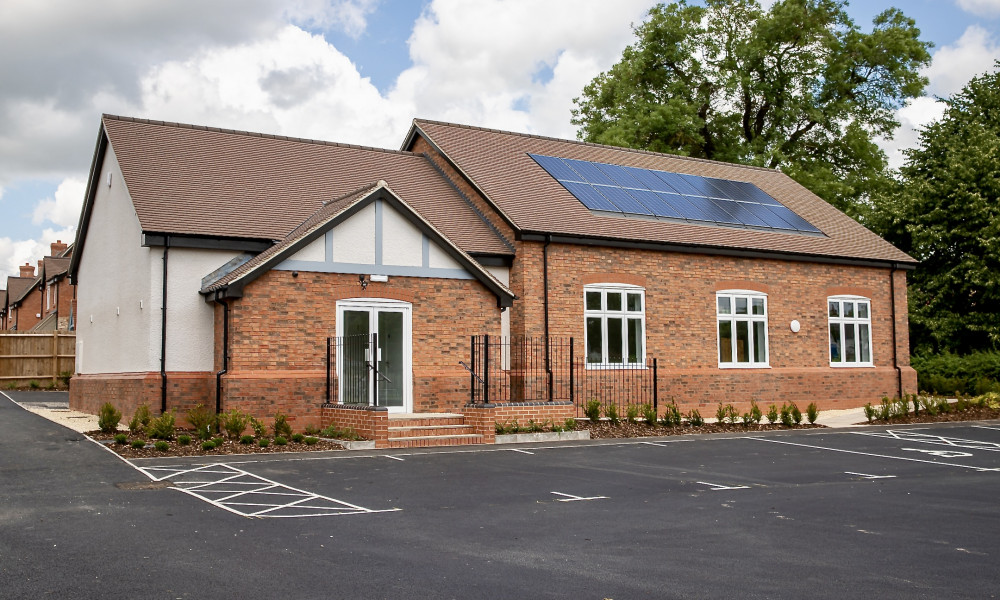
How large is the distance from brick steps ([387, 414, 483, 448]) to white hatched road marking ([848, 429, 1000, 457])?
27.1 ft

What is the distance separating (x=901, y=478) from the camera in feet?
40.4

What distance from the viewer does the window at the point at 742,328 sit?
2277 cm

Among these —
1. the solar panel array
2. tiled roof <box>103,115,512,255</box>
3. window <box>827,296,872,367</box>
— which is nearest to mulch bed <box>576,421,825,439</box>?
tiled roof <box>103,115,512,255</box>

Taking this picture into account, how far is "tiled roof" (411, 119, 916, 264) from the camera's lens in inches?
840

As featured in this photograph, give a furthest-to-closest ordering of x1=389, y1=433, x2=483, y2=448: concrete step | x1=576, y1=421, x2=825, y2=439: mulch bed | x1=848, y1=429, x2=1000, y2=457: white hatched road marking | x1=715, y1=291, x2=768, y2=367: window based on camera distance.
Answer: x1=715, y1=291, x2=768, y2=367: window, x1=576, y1=421, x2=825, y2=439: mulch bed, x1=848, y1=429, x2=1000, y2=457: white hatched road marking, x1=389, y1=433, x2=483, y2=448: concrete step

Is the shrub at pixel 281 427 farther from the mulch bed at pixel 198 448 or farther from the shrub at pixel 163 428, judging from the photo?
the shrub at pixel 163 428

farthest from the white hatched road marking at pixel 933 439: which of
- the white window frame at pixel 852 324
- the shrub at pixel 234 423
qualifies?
the shrub at pixel 234 423

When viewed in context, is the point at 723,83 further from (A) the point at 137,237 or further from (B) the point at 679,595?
(B) the point at 679,595

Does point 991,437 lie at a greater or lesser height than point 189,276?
lesser

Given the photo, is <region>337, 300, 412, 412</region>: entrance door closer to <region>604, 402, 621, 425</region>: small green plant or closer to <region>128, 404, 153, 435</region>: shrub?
<region>128, 404, 153, 435</region>: shrub

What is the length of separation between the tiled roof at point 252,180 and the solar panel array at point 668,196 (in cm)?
327

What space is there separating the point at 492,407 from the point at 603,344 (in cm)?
544

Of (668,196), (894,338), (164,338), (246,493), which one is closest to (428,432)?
(164,338)

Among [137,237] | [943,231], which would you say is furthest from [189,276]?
[943,231]
